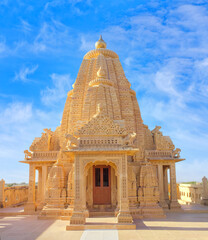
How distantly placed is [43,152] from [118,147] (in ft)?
32.4

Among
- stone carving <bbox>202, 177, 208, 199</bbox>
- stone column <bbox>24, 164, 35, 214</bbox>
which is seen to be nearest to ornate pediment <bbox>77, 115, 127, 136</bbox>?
stone column <bbox>24, 164, 35, 214</bbox>

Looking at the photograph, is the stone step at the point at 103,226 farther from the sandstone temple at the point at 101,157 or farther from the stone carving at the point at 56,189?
the stone carving at the point at 56,189

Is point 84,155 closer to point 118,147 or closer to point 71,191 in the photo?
point 118,147

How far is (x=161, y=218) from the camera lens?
1538 centimetres

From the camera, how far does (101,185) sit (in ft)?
55.5

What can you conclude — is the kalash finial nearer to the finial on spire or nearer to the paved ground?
the finial on spire

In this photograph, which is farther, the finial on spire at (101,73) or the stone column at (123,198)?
the finial on spire at (101,73)

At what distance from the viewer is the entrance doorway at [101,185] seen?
16688 millimetres

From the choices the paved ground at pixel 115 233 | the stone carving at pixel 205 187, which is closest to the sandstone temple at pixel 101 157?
the paved ground at pixel 115 233

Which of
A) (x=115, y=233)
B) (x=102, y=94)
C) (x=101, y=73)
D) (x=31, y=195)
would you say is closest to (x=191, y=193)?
(x=102, y=94)

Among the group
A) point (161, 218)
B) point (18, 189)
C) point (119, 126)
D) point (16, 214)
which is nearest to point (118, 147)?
point (119, 126)

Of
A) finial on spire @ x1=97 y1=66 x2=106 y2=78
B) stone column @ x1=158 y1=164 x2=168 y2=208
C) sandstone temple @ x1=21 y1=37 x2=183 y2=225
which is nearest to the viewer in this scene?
sandstone temple @ x1=21 y1=37 x2=183 y2=225

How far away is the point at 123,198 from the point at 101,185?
4733 millimetres

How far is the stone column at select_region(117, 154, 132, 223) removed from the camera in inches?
475
